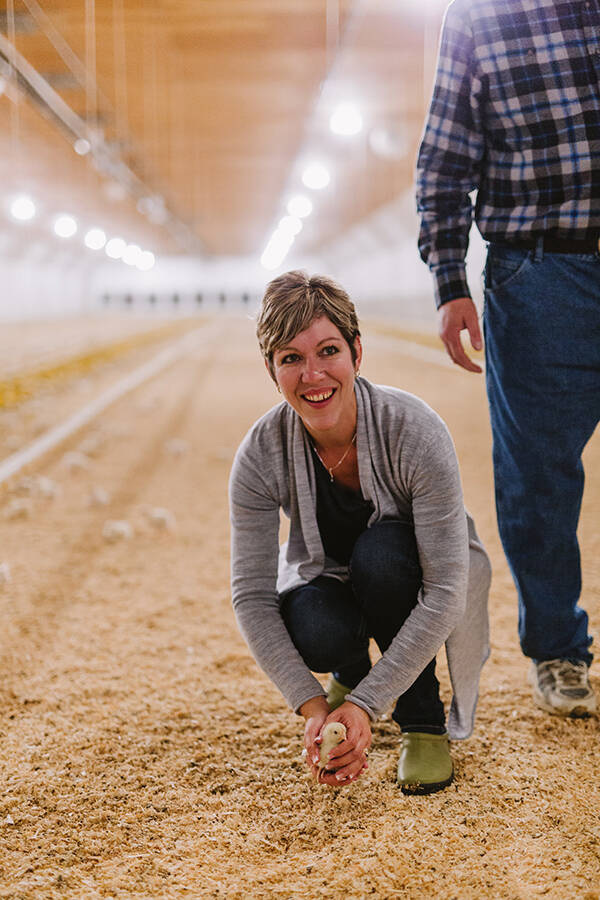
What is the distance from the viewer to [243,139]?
877cm

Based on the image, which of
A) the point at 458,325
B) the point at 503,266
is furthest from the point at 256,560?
the point at 503,266

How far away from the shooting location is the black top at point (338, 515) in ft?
3.96

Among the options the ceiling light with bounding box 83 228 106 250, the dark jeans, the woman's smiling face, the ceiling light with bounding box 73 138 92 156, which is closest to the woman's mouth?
the woman's smiling face

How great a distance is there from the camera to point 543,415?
4.37ft

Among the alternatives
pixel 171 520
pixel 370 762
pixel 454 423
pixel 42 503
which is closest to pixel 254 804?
pixel 370 762

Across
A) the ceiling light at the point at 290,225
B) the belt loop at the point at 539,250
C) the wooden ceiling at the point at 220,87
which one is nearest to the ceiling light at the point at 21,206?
the wooden ceiling at the point at 220,87

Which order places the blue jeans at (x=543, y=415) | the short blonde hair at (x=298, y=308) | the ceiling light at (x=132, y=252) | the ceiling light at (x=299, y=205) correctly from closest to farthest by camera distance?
1. the short blonde hair at (x=298, y=308)
2. the blue jeans at (x=543, y=415)
3. the ceiling light at (x=299, y=205)
4. the ceiling light at (x=132, y=252)

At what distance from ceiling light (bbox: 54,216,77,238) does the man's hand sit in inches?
710

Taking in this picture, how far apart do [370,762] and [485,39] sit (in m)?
1.18

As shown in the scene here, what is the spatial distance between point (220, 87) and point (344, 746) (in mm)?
6392

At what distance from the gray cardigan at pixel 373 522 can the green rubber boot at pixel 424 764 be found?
67mm

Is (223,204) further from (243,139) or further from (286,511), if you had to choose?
(286,511)

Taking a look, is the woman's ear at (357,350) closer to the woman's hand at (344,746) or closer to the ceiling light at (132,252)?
the woman's hand at (344,746)

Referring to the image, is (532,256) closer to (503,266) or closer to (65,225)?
(503,266)
